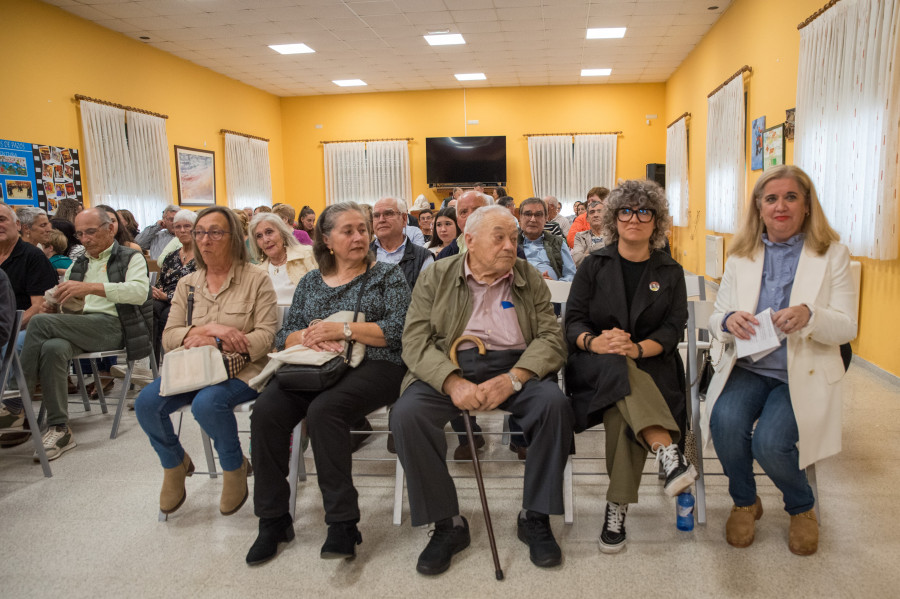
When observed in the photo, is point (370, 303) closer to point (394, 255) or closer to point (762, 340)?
point (394, 255)

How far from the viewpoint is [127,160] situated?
789 centimetres

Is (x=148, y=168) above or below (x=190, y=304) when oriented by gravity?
above

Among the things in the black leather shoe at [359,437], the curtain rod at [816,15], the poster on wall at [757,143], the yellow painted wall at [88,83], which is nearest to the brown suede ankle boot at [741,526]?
the black leather shoe at [359,437]

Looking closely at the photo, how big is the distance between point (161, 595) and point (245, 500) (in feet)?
1.77

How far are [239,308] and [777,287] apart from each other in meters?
2.20

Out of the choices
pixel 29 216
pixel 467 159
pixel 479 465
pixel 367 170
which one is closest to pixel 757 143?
pixel 479 465

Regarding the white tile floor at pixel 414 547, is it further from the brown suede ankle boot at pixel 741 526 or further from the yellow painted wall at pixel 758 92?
the yellow painted wall at pixel 758 92

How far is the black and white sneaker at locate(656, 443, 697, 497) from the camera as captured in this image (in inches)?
A: 76.1

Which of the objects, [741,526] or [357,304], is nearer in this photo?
[741,526]

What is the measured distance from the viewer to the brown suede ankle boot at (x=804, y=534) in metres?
2.10

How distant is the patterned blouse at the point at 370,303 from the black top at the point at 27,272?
1.96 m

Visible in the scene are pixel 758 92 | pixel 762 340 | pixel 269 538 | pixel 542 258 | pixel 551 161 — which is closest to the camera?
pixel 762 340

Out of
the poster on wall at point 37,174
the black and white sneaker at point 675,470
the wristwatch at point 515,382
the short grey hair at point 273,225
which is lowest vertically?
the black and white sneaker at point 675,470

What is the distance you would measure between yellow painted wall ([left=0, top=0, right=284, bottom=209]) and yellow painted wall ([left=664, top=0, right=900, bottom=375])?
7694mm
